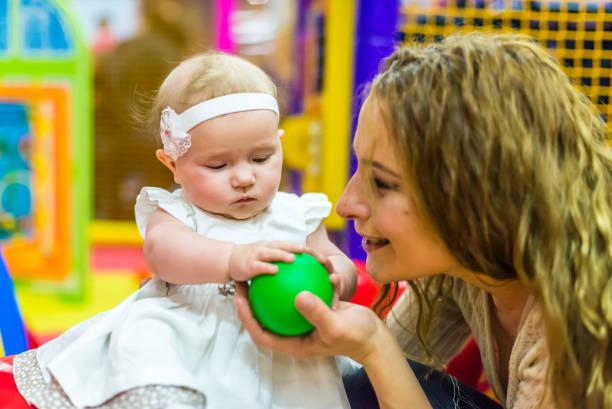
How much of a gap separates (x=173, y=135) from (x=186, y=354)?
1.09 feet


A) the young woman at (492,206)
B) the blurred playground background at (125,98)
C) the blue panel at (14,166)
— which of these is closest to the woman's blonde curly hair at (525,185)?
the young woman at (492,206)

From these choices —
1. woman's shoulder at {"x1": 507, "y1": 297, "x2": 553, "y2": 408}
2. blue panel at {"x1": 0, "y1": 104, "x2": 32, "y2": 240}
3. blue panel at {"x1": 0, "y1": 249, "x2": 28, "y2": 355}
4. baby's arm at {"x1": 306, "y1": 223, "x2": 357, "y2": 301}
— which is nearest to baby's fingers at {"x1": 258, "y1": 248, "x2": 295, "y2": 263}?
baby's arm at {"x1": 306, "y1": 223, "x2": 357, "y2": 301}

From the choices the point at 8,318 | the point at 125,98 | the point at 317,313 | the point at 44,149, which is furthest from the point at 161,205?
the point at 125,98

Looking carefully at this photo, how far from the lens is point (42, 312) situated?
8.71ft

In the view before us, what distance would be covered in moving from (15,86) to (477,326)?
2.38m

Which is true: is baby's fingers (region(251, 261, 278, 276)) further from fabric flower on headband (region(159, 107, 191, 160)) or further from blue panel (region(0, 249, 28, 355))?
blue panel (region(0, 249, 28, 355))

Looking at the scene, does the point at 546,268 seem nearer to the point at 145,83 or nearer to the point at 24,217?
the point at 24,217

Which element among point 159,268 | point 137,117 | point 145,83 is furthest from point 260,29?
point 159,268

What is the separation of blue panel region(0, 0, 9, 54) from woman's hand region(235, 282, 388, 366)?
7.77ft

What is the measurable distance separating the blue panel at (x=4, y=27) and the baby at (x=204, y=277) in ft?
6.86

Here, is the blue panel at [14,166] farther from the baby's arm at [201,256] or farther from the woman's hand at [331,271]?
the woman's hand at [331,271]

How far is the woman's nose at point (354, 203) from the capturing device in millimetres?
886

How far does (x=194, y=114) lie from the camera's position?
36.4 inches

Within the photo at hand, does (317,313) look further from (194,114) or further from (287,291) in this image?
(194,114)
